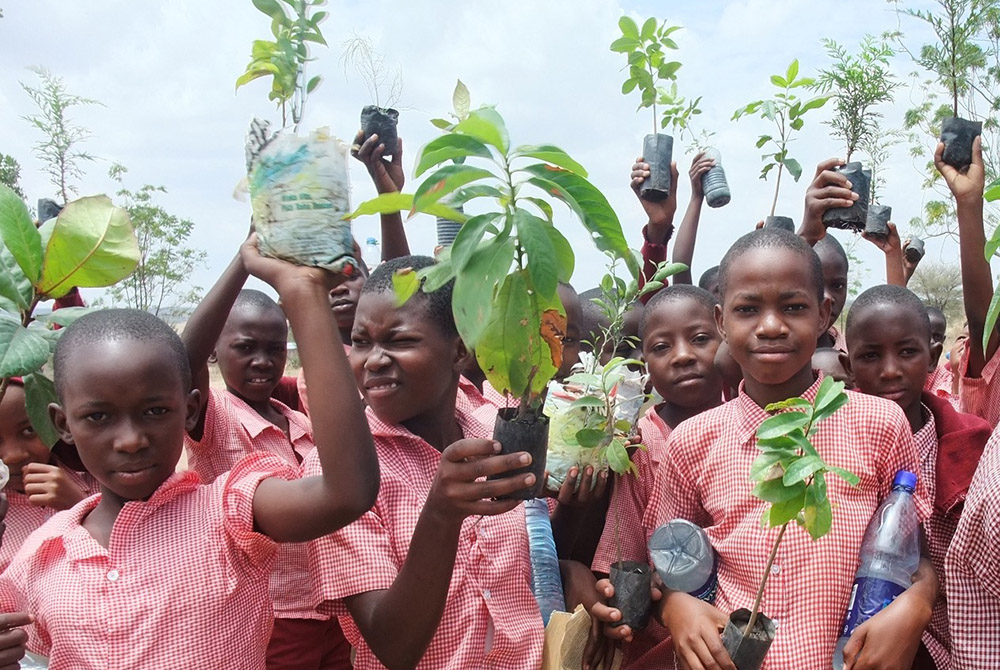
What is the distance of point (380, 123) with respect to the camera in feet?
10.00

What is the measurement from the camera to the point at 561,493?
7.52 ft

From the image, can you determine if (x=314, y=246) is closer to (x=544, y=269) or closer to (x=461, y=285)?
(x=461, y=285)

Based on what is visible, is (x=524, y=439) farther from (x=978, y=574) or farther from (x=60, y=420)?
(x=60, y=420)

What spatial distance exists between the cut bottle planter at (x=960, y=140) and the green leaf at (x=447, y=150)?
7.05 ft

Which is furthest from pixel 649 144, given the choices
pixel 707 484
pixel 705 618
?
pixel 705 618

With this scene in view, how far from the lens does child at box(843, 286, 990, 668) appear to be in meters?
2.42

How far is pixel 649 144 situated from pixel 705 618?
2.24m

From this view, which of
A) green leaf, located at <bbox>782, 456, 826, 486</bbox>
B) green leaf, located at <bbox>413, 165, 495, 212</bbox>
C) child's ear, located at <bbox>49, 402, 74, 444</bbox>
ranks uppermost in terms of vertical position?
green leaf, located at <bbox>413, 165, 495, 212</bbox>

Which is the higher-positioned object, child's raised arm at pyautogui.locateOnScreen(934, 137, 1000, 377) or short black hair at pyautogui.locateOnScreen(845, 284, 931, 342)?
child's raised arm at pyautogui.locateOnScreen(934, 137, 1000, 377)

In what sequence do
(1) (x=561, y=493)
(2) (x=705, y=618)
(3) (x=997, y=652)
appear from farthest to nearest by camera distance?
(1) (x=561, y=493) → (2) (x=705, y=618) → (3) (x=997, y=652)

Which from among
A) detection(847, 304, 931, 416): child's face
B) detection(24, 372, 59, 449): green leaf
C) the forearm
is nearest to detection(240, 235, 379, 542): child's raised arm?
the forearm

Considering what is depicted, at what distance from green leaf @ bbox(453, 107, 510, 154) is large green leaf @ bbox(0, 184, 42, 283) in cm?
107

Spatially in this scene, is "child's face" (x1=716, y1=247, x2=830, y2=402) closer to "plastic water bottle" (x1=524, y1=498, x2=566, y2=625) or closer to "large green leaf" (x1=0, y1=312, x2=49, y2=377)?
"plastic water bottle" (x1=524, y1=498, x2=566, y2=625)

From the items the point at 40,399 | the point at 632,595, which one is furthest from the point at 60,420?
the point at 632,595
